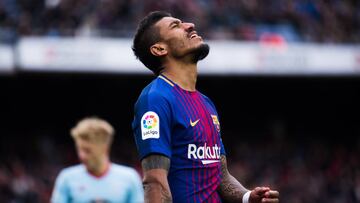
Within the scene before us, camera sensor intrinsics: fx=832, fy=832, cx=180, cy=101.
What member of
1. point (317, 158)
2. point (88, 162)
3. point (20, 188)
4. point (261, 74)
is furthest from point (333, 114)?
point (88, 162)

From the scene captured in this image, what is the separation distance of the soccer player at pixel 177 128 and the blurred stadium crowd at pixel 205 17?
10.8m

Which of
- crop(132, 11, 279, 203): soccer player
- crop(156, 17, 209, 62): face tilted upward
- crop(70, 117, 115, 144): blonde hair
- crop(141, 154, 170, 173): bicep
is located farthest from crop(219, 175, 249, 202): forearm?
crop(70, 117, 115, 144): blonde hair

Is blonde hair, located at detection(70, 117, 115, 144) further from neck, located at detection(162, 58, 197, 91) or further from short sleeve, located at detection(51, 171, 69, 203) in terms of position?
neck, located at detection(162, 58, 197, 91)

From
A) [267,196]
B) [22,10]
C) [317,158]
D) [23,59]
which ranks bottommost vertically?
[267,196]

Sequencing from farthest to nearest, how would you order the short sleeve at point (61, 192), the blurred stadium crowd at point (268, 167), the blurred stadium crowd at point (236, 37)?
1. the blurred stadium crowd at point (236, 37)
2. the blurred stadium crowd at point (268, 167)
3. the short sleeve at point (61, 192)

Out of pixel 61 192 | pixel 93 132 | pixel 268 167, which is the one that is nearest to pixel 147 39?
pixel 93 132

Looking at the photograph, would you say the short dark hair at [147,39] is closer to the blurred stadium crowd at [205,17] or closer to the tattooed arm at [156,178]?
the tattooed arm at [156,178]

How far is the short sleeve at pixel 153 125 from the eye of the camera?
387cm

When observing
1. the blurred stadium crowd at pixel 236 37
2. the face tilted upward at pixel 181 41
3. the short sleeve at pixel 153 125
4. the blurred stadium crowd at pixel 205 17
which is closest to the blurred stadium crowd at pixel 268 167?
the blurred stadium crowd at pixel 236 37

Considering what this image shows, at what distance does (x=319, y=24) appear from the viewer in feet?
59.5

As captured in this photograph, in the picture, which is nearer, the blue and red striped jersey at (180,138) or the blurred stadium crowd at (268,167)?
the blue and red striped jersey at (180,138)

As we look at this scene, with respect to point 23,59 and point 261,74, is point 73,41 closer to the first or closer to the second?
point 23,59

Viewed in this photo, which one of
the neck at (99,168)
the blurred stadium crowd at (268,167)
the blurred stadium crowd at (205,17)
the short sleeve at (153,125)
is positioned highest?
the blurred stadium crowd at (205,17)

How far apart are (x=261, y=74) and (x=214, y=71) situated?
1.16 m
